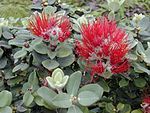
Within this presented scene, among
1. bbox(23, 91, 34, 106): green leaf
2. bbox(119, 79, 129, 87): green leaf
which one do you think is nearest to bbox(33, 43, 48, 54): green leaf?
bbox(23, 91, 34, 106): green leaf

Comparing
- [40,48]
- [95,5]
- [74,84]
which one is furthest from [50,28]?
[95,5]

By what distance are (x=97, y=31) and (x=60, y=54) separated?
14cm

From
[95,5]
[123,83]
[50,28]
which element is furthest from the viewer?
[95,5]

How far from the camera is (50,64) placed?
1.18 metres

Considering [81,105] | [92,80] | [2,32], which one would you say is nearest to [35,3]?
[2,32]

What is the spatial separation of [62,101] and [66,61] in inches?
7.0

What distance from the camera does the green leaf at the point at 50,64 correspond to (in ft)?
3.84

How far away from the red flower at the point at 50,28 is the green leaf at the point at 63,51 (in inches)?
1.0

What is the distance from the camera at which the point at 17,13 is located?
4129mm

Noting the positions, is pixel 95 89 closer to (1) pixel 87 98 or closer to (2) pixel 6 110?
(1) pixel 87 98

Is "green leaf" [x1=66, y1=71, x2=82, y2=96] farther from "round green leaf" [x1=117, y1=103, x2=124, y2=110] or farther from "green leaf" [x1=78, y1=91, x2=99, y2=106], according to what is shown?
"round green leaf" [x1=117, y1=103, x2=124, y2=110]

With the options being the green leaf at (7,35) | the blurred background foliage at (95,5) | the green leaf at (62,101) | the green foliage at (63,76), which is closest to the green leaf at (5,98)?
the green foliage at (63,76)

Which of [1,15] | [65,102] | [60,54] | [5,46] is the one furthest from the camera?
[1,15]

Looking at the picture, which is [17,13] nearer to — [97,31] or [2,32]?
[2,32]
